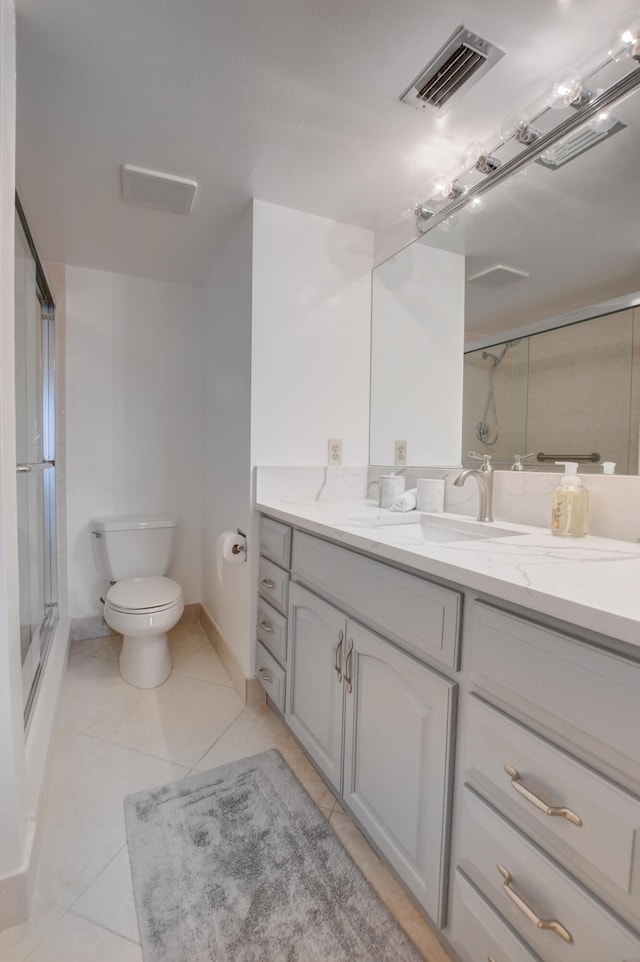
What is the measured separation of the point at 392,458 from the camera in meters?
2.00

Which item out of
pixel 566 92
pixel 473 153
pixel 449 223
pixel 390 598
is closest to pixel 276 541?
pixel 390 598

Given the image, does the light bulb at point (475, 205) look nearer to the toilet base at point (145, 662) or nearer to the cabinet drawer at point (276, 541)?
the cabinet drawer at point (276, 541)

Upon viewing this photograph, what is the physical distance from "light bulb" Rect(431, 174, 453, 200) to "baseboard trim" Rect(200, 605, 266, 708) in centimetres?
198

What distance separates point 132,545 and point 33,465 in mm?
646

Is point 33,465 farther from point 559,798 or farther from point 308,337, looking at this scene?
point 559,798

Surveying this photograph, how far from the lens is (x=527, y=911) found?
0.71 meters

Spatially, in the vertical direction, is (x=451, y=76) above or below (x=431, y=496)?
above

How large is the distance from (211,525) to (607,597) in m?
2.13

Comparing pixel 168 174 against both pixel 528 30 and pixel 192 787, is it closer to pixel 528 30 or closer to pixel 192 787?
pixel 528 30

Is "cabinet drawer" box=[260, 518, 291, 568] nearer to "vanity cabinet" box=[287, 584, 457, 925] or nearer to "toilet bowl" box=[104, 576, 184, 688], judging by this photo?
"vanity cabinet" box=[287, 584, 457, 925]

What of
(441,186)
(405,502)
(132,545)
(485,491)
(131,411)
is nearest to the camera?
(485,491)

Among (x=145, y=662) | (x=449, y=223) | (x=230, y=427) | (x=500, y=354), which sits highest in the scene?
(x=449, y=223)

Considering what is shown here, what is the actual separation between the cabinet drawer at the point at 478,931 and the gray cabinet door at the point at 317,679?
46cm

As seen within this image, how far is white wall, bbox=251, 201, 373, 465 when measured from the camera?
1.82m
